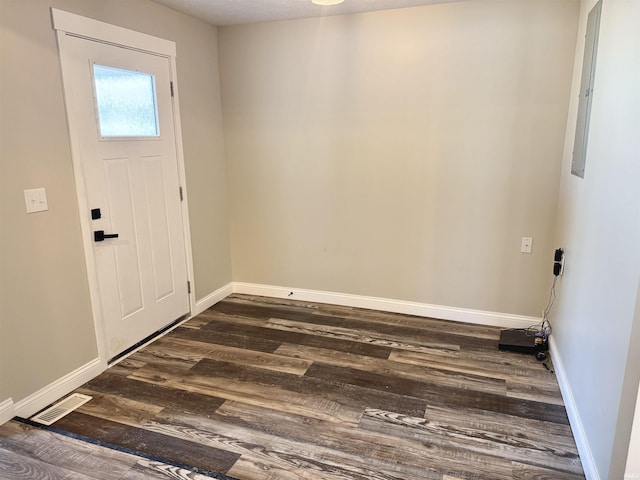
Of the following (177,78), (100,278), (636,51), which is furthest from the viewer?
(177,78)

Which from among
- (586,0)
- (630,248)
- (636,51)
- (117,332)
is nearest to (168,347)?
(117,332)

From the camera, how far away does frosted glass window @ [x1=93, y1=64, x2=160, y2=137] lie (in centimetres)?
269

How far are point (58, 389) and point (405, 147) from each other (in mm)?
2851

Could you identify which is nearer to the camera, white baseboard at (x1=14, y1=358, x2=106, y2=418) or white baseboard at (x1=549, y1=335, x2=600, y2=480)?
white baseboard at (x1=549, y1=335, x2=600, y2=480)

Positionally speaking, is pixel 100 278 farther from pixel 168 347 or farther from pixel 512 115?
pixel 512 115

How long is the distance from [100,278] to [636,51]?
303 centimetres

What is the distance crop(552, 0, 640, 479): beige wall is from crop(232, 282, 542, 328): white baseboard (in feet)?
2.55

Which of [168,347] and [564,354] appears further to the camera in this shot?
[168,347]

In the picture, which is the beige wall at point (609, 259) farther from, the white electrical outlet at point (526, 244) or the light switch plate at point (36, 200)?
the light switch plate at point (36, 200)

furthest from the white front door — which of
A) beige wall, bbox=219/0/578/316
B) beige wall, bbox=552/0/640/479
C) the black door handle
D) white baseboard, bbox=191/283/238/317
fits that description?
beige wall, bbox=552/0/640/479

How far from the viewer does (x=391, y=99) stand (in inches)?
132

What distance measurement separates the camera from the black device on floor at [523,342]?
2984 millimetres

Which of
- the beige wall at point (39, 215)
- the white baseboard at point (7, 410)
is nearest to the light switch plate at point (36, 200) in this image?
the beige wall at point (39, 215)

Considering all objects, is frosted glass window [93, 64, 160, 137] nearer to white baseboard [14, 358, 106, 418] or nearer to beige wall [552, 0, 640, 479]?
white baseboard [14, 358, 106, 418]
